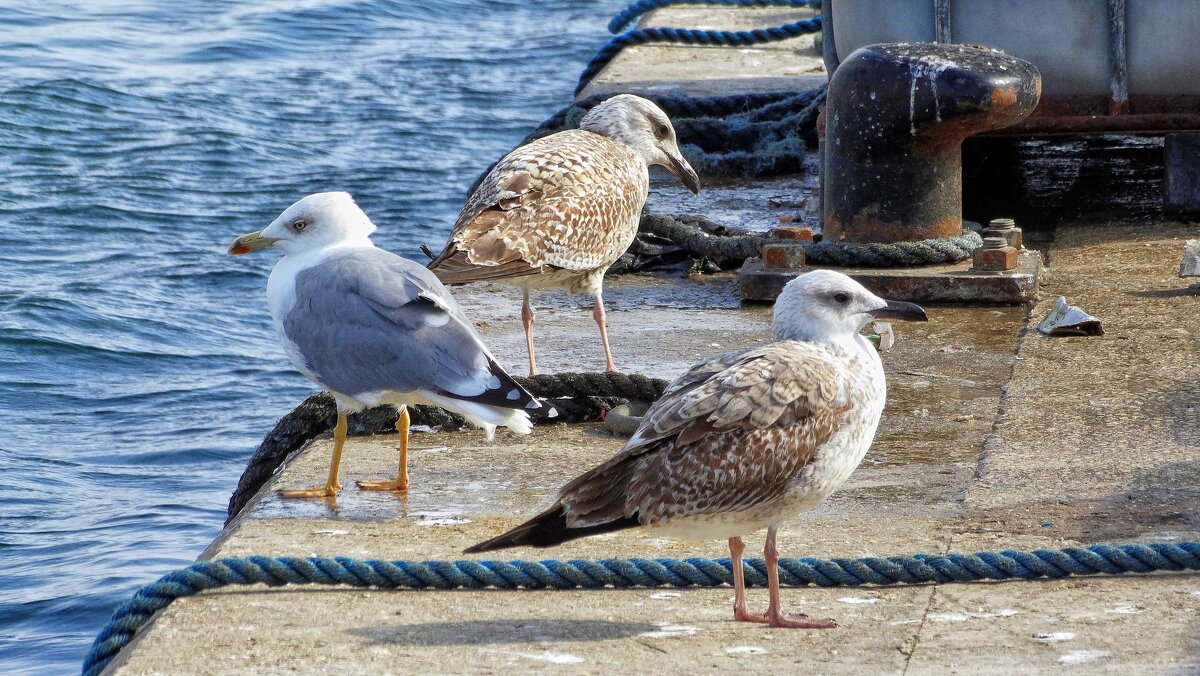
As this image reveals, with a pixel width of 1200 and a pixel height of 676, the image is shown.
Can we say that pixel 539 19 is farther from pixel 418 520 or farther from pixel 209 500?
pixel 418 520

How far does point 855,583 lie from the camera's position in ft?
13.0

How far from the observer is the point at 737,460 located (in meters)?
3.66

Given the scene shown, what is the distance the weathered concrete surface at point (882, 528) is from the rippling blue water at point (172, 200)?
5.42 ft

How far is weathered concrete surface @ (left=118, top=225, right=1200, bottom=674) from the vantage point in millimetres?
3547

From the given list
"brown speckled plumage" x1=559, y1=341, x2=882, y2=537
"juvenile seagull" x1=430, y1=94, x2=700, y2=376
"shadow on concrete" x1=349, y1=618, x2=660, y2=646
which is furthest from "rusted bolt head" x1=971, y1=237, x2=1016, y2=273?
"shadow on concrete" x1=349, y1=618, x2=660, y2=646

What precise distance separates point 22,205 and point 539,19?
10.00m

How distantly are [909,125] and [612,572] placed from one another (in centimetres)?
353

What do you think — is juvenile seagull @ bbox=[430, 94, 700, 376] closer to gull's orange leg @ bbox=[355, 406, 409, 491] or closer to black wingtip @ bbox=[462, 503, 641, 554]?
gull's orange leg @ bbox=[355, 406, 409, 491]

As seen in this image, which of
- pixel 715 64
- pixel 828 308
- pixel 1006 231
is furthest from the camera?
pixel 715 64

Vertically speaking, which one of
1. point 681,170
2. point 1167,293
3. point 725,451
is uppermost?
point 725,451

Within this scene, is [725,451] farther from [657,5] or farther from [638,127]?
[657,5]

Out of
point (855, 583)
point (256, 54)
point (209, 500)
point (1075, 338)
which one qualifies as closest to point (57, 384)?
point (209, 500)

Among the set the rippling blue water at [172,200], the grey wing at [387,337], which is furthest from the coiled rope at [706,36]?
the grey wing at [387,337]

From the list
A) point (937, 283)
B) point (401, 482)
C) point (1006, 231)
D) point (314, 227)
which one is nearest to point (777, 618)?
point (401, 482)
